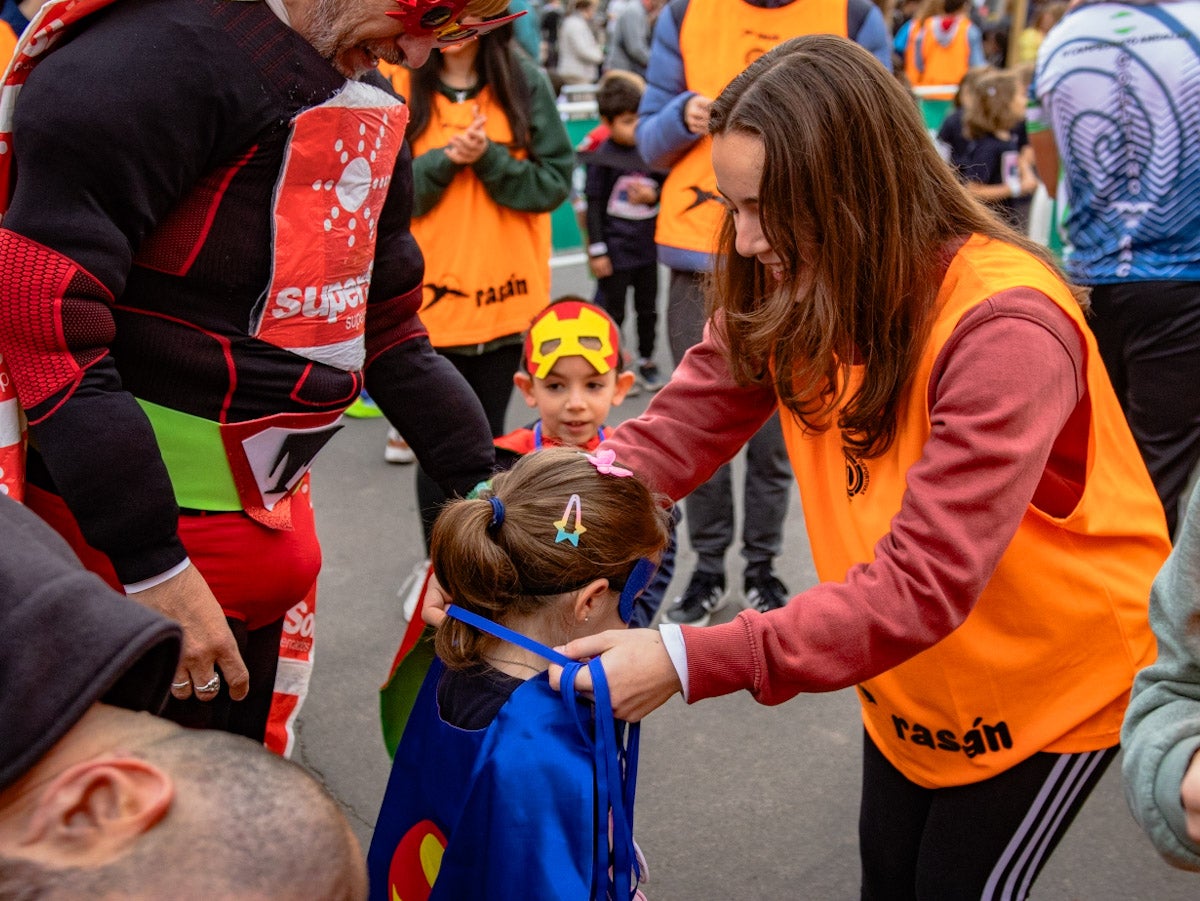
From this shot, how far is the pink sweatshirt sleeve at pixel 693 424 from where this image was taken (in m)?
2.11

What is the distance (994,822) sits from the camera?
74.1 inches

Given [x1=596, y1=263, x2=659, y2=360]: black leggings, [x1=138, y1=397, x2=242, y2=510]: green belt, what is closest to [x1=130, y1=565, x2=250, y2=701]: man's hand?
[x1=138, y1=397, x2=242, y2=510]: green belt

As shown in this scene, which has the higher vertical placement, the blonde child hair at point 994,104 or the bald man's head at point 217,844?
the bald man's head at point 217,844

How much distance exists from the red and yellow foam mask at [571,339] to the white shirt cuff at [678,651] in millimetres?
1696

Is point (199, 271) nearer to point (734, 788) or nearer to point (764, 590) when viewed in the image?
point (734, 788)

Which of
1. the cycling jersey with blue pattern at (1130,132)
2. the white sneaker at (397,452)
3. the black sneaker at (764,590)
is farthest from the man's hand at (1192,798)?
the white sneaker at (397,452)

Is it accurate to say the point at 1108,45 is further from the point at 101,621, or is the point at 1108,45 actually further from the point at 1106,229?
the point at 101,621

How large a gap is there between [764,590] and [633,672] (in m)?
2.51

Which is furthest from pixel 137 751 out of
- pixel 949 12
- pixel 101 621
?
pixel 949 12

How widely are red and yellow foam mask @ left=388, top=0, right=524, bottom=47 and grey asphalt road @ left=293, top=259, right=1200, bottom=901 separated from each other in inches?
76.8

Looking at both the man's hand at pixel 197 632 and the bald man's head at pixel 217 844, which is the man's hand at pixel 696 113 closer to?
the man's hand at pixel 197 632

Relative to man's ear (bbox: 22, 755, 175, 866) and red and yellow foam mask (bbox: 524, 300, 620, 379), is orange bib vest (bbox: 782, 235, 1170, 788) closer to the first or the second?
man's ear (bbox: 22, 755, 175, 866)

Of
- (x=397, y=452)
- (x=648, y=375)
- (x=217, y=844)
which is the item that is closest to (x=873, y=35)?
(x=397, y=452)

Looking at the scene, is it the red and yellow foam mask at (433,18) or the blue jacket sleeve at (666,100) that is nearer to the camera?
the red and yellow foam mask at (433,18)
